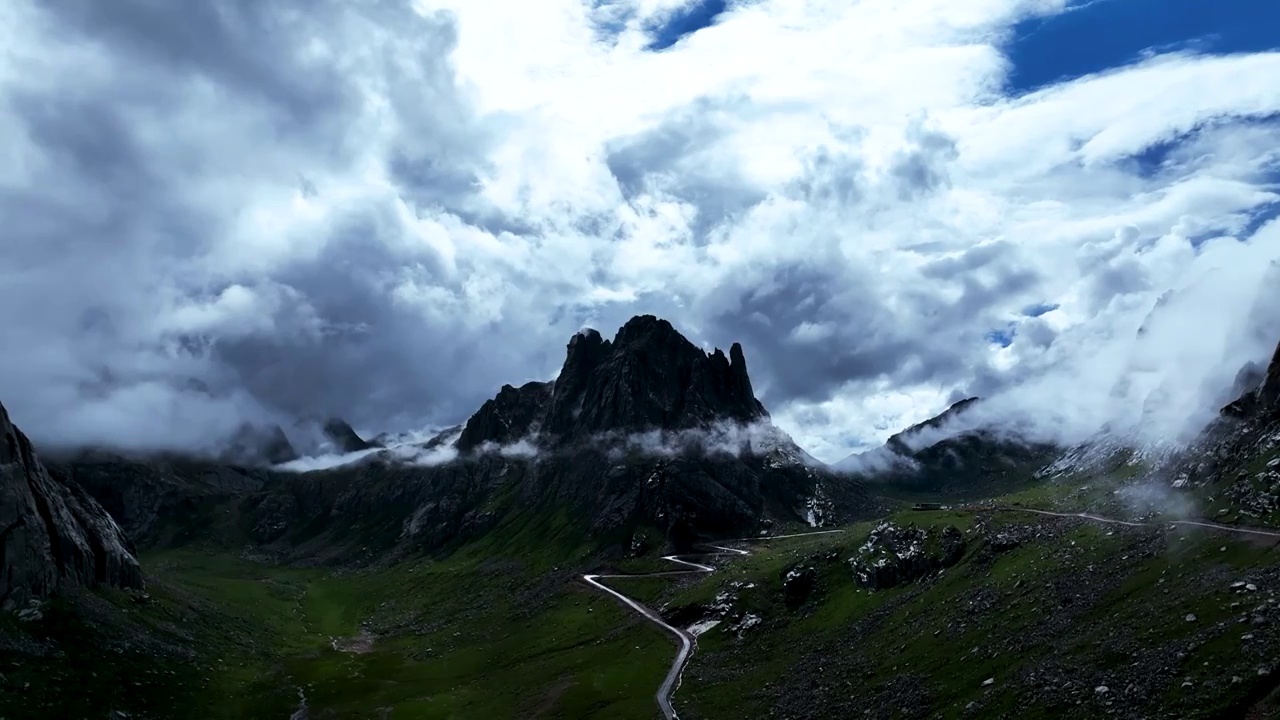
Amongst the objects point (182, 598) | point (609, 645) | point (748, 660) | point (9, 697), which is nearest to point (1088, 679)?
point (748, 660)

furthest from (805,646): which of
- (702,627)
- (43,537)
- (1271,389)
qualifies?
(43,537)

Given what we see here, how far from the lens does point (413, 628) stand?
194m

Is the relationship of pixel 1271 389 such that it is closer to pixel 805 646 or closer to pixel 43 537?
pixel 805 646

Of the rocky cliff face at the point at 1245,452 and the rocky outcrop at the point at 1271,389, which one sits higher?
the rocky outcrop at the point at 1271,389

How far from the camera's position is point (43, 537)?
136 metres

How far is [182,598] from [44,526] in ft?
130

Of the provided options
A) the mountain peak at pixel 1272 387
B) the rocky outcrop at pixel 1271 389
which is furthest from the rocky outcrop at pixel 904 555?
the mountain peak at pixel 1272 387

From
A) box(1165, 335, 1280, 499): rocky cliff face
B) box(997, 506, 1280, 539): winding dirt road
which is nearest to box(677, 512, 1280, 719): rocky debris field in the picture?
box(997, 506, 1280, 539): winding dirt road

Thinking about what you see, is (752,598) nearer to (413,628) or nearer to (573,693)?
(573,693)

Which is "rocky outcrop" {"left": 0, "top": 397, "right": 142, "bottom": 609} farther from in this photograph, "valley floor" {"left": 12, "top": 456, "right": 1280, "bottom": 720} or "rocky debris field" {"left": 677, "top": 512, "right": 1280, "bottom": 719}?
"rocky debris field" {"left": 677, "top": 512, "right": 1280, "bottom": 719}

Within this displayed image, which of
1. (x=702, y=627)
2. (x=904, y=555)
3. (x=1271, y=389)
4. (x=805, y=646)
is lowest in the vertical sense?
(x=805, y=646)

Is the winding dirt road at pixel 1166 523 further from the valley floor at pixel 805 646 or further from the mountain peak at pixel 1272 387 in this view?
the mountain peak at pixel 1272 387

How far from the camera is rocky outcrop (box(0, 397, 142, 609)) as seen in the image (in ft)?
424

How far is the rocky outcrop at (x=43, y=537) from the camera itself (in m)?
129
